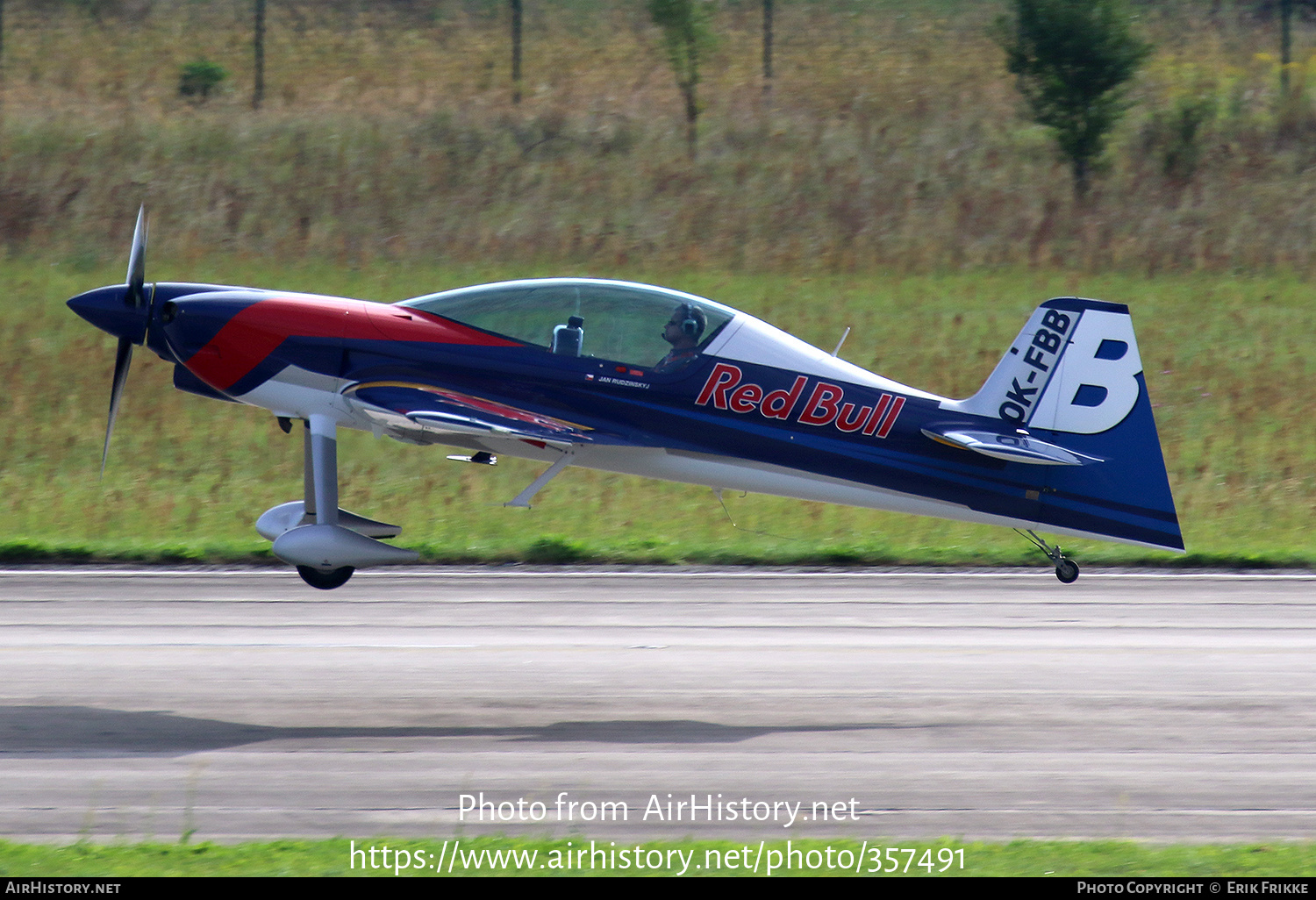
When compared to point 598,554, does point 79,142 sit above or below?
above

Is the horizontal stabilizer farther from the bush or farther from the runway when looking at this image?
the bush

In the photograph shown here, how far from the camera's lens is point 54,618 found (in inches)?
483

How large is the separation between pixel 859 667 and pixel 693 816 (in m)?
3.60

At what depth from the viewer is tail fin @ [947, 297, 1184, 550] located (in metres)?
9.83

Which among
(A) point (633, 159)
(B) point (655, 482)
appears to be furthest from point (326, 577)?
(A) point (633, 159)

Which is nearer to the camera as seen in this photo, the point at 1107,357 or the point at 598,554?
the point at 1107,357

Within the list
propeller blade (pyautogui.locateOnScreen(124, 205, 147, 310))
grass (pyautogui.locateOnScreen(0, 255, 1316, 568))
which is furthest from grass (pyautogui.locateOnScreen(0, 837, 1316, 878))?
grass (pyautogui.locateOnScreen(0, 255, 1316, 568))

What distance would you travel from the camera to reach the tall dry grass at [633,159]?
27.2m

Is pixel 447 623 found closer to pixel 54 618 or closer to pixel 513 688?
pixel 513 688

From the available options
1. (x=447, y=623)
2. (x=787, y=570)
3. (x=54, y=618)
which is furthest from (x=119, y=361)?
(x=787, y=570)

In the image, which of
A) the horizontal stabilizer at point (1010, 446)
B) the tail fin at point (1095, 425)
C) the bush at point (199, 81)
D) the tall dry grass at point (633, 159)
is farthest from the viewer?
the bush at point (199, 81)

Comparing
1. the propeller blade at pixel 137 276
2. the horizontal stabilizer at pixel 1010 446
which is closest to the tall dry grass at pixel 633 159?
the propeller blade at pixel 137 276

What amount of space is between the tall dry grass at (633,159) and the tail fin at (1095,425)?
16.4m

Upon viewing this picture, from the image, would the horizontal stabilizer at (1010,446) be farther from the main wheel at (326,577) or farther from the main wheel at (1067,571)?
the main wheel at (326,577)
